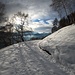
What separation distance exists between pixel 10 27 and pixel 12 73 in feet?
106

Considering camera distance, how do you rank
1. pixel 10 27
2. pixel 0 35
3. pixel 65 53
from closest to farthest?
pixel 65 53
pixel 0 35
pixel 10 27

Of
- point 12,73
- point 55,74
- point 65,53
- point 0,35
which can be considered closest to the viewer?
point 55,74

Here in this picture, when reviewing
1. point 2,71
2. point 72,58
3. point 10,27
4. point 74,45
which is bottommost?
point 2,71

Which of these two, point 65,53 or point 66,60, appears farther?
point 65,53

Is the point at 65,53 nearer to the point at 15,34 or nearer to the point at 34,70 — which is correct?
the point at 34,70

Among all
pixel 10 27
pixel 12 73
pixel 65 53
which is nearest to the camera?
pixel 12 73

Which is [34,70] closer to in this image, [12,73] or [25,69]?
[25,69]

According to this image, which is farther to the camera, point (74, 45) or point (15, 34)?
point (15, 34)

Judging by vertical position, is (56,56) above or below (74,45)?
below

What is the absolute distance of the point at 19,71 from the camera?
29.6ft

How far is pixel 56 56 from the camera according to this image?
10664 millimetres

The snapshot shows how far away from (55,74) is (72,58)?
195 centimetres

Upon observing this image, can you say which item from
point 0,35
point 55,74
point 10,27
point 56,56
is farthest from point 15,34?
point 55,74

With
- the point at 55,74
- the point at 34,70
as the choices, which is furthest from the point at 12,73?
the point at 55,74
